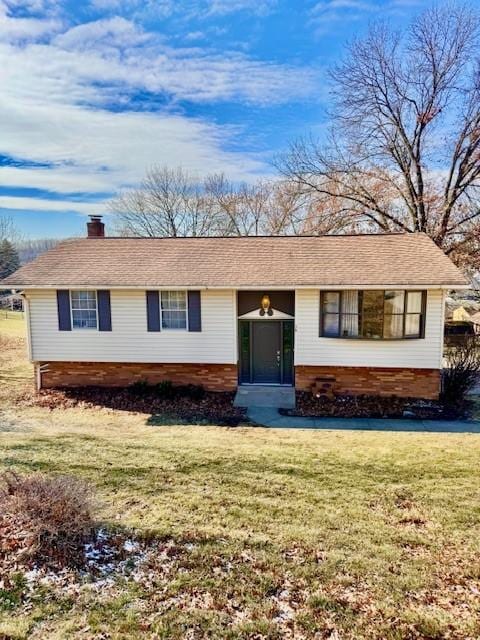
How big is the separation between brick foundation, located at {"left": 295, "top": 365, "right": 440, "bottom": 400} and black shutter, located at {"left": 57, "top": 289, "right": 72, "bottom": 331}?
274 inches

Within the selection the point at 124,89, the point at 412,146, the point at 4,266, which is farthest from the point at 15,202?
the point at 412,146

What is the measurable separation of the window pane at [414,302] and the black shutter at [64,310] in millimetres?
9794

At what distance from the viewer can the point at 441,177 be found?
68.4 feet

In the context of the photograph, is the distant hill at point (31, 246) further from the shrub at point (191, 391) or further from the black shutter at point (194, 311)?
the shrub at point (191, 391)

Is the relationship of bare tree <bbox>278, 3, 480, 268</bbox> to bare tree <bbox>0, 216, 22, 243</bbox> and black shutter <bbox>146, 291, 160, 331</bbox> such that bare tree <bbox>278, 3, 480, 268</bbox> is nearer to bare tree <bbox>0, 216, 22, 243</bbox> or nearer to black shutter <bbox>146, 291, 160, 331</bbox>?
black shutter <bbox>146, 291, 160, 331</bbox>

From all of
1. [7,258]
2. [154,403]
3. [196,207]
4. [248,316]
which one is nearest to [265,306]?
[248,316]

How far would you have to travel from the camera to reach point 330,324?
12.1 meters

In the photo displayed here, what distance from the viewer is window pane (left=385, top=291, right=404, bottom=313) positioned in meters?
11.6

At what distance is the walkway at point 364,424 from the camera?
10094 millimetres

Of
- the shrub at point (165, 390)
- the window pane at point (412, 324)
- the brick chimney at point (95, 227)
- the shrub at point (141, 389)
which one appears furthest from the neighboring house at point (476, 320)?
the brick chimney at point (95, 227)

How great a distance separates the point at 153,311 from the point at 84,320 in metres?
2.20

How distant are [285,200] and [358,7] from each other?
11972 mm

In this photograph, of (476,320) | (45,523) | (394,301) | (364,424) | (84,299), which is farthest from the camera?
(476,320)

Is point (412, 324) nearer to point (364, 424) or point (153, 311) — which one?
point (364, 424)
